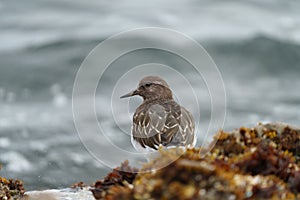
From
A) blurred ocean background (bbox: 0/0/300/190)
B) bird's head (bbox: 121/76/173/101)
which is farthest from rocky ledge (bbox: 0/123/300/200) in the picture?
blurred ocean background (bbox: 0/0/300/190)

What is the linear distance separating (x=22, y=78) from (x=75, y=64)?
177cm

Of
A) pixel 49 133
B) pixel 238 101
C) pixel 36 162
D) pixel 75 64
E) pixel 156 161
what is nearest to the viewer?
pixel 156 161

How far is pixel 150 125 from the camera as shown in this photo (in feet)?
25.2

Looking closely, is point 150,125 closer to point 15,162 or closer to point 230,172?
point 230,172

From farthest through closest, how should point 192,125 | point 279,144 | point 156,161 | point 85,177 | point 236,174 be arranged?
point 85,177, point 192,125, point 279,144, point 156,161, point 236,174

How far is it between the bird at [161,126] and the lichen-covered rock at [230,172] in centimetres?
207

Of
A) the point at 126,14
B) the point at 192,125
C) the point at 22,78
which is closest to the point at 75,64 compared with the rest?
the point at 22,78

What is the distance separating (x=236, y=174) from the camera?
362cm

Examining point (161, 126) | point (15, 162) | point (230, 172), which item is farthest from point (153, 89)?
point (15, 162)

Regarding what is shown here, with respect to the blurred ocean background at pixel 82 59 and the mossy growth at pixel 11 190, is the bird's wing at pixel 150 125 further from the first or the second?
the blurred ocean background at pixel 82 59

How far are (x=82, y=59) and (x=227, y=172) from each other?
1517cm

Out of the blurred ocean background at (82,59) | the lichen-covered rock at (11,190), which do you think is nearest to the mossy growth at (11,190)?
the lichen-covered rock at (11,190)

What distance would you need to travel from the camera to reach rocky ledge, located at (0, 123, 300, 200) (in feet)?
10.8

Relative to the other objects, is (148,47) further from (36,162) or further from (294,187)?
(294,187)
